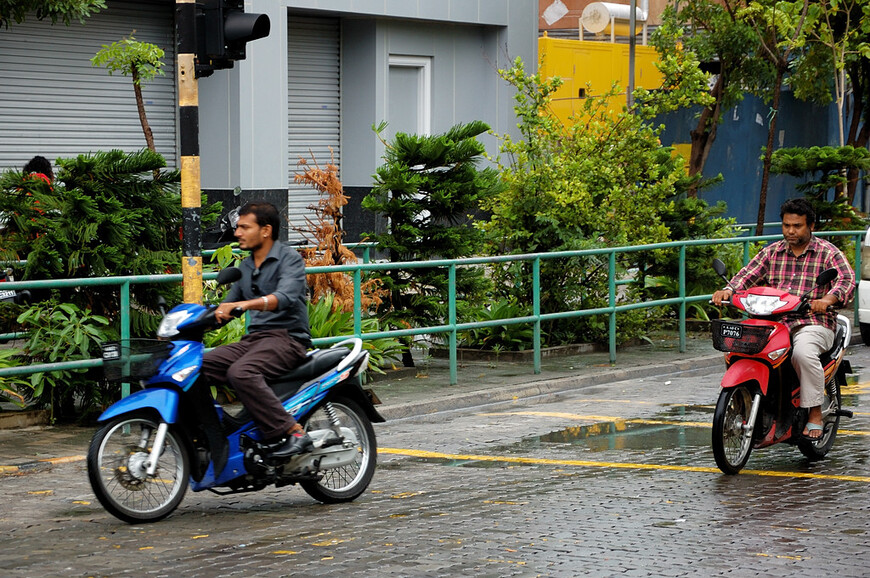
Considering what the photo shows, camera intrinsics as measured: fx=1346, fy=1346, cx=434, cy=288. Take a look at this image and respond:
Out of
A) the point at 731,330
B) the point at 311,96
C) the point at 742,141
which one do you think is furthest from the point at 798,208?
the point at 742,141

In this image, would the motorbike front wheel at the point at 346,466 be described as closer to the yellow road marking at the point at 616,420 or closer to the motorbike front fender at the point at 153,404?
the motorbike front fender at the point at 153,404

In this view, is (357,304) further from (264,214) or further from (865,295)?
(865,295)

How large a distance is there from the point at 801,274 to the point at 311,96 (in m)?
17.5

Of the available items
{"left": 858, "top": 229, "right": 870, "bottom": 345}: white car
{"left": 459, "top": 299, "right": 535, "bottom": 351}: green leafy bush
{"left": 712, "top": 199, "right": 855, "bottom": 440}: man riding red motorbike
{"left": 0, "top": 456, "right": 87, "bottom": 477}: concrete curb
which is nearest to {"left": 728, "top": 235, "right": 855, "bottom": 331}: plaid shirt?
{"left": 712, "top": 199, "right": 855, "bottom": 440}: man riding red motorbike

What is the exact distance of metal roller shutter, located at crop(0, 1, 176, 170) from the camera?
813 inches

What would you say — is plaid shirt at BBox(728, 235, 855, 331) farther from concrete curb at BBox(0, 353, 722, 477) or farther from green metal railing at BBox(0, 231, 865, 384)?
green metal railing at BBox(0, 231, 865, 384)

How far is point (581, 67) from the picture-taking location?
30.0 m

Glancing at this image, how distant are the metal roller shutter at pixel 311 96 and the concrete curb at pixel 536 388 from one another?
38.3ft

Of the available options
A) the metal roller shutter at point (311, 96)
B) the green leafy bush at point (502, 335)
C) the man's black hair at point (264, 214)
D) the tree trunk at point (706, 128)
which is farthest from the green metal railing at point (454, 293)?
the tree trunk at point (706, 128)

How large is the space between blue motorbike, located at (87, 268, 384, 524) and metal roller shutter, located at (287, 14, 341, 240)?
16815 mm

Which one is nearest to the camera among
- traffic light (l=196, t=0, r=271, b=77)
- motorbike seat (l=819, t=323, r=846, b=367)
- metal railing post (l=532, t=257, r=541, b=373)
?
motorbike seat (l=819, t=323, r=846, b=367)

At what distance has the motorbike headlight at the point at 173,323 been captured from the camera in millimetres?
7156

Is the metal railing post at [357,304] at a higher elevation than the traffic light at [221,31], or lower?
lower

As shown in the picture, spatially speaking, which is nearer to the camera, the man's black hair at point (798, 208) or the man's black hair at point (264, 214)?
the man's black hair at point (264, 214)
